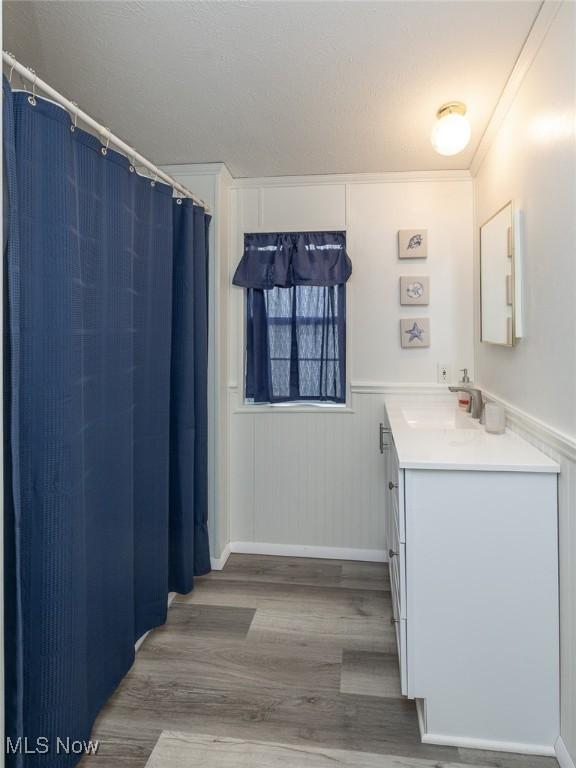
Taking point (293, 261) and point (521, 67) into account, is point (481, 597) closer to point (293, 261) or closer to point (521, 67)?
point (521, 67)

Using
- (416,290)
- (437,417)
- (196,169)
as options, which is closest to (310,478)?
(437,417)

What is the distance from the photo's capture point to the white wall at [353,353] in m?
2.95

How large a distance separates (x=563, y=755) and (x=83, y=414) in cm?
186

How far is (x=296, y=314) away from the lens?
9.95 feet

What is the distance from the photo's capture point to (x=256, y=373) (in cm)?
311

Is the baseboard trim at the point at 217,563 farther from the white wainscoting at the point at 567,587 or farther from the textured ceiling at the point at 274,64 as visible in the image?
the textured ceiling at the point at 274,64

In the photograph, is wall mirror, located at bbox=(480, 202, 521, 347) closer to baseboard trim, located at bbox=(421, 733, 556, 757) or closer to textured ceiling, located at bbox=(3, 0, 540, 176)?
textured ceiling, located at bbox=(3, 0, 540, 176)

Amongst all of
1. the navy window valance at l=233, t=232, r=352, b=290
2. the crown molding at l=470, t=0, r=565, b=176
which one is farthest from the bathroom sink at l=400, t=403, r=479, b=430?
the crown molding at l=470, t=0, r=565, b=176

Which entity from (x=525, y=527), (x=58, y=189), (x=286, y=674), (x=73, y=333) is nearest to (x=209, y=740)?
(x=286, y=674)

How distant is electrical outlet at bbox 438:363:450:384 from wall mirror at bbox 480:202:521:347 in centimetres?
36

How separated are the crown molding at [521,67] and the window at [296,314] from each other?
99 centimetres

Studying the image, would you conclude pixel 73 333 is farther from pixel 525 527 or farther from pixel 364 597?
pixel 364 597

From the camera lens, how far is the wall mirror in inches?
75.6

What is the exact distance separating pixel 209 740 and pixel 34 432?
1204 millimetres
